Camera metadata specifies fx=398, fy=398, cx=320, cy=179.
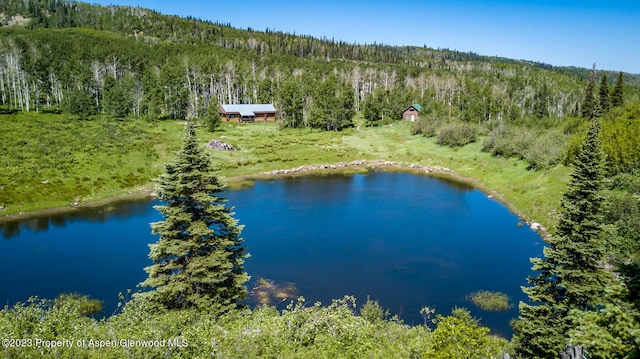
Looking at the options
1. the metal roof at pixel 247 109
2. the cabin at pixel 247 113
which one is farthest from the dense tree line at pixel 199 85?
the cabin at pixel 247 113

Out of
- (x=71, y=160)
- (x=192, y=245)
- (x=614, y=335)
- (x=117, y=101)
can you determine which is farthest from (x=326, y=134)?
(x=614, y=335)

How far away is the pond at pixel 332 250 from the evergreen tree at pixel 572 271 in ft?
23.6

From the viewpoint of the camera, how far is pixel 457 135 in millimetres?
84938

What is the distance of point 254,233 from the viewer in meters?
41.0

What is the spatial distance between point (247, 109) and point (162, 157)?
56.6 metres

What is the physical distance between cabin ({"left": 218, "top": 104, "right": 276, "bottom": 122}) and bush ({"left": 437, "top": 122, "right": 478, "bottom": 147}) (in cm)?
5731

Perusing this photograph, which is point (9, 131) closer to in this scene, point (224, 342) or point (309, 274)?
point (309, 274)

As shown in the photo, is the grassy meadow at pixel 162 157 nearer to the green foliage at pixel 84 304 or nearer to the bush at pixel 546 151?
the bush at pixel 546 151

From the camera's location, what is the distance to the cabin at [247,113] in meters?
120

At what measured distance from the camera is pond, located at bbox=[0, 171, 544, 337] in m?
29.5

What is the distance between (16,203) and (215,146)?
1406 inches

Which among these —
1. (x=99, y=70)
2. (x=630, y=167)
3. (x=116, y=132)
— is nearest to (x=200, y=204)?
(x=630, y=167)

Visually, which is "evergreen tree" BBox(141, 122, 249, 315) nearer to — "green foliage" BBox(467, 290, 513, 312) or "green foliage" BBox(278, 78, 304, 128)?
"green foliage" BBox(467, 290, 513, 312)

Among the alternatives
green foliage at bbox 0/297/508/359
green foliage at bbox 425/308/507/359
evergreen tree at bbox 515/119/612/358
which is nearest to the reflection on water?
green foliage at bbox 0/297/508/359
